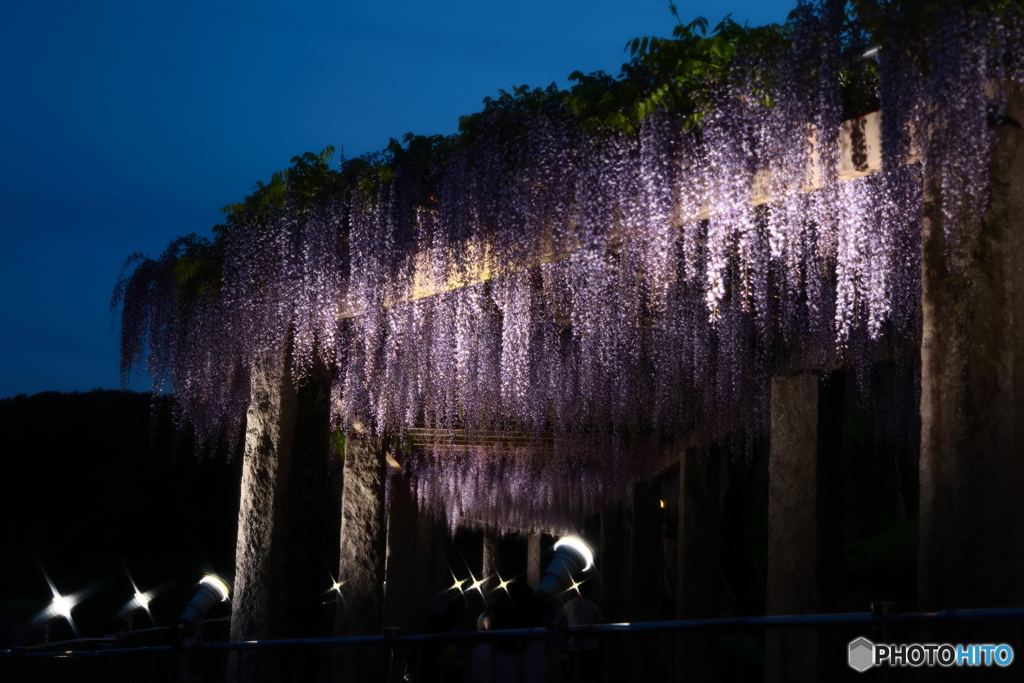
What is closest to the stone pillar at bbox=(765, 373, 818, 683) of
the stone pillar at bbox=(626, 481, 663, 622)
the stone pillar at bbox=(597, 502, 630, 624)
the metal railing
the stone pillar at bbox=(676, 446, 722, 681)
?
the metal railing

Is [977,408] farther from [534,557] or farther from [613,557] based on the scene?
[534,557]

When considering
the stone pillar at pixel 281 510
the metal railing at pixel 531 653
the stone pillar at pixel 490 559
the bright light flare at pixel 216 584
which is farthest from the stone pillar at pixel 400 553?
the stone pillar at pixel 490 559

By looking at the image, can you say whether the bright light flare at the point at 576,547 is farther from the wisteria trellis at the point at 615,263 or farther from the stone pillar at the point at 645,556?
the stone pillar at the point at 645,556

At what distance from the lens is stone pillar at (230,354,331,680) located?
7289mm

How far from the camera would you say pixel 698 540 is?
40.8 ft

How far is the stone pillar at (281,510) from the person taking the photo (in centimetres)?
729

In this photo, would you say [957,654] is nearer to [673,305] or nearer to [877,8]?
[877,8]

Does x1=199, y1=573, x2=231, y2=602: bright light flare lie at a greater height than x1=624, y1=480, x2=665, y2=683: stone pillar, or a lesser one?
greater

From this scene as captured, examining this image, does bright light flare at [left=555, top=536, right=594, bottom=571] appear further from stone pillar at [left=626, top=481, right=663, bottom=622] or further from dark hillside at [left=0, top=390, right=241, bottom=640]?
dark hillside at [left=0, top=390, right=241, bottom=640]

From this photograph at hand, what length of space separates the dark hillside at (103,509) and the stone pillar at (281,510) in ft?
59.3

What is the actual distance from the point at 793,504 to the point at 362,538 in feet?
18.8

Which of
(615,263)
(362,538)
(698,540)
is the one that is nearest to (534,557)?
(698,540)

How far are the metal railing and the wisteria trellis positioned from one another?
2008 mm

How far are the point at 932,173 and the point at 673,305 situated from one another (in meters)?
4.27
